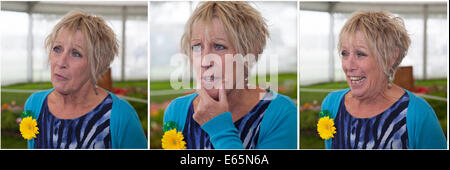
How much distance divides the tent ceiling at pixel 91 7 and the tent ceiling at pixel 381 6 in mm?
1622

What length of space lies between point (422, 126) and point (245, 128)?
167 centimetres

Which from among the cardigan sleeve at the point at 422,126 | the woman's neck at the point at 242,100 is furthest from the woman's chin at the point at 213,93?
the cardigan sleeve at the point at 422,126

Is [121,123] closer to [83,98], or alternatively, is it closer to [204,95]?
[83,98]

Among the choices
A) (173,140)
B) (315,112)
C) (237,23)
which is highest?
(237,23)

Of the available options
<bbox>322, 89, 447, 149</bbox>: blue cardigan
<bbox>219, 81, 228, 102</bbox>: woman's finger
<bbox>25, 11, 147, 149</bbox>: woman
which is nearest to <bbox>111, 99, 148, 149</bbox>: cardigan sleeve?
<bbox>25, 11, 147, 149</bbox>: woman

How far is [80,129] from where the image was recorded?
4.22 m

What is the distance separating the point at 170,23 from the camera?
4207 mm

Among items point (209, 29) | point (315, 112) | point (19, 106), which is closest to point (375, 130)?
point (315, 112)

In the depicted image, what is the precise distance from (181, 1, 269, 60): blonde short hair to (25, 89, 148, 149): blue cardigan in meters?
0.83

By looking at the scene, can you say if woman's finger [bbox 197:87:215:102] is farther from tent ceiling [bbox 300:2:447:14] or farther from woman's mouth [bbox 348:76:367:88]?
woman's mouth [bbox 348:76:367:88]

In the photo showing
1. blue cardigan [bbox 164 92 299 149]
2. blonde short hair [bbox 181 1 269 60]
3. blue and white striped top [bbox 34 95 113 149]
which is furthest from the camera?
blue and white striped top [bbox 34 95 113 149]

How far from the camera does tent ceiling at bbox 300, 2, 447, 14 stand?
4.16 metres

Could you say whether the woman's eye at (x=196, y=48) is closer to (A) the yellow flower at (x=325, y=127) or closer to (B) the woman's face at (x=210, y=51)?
(B) the woman's face at (x=210, y=51)
